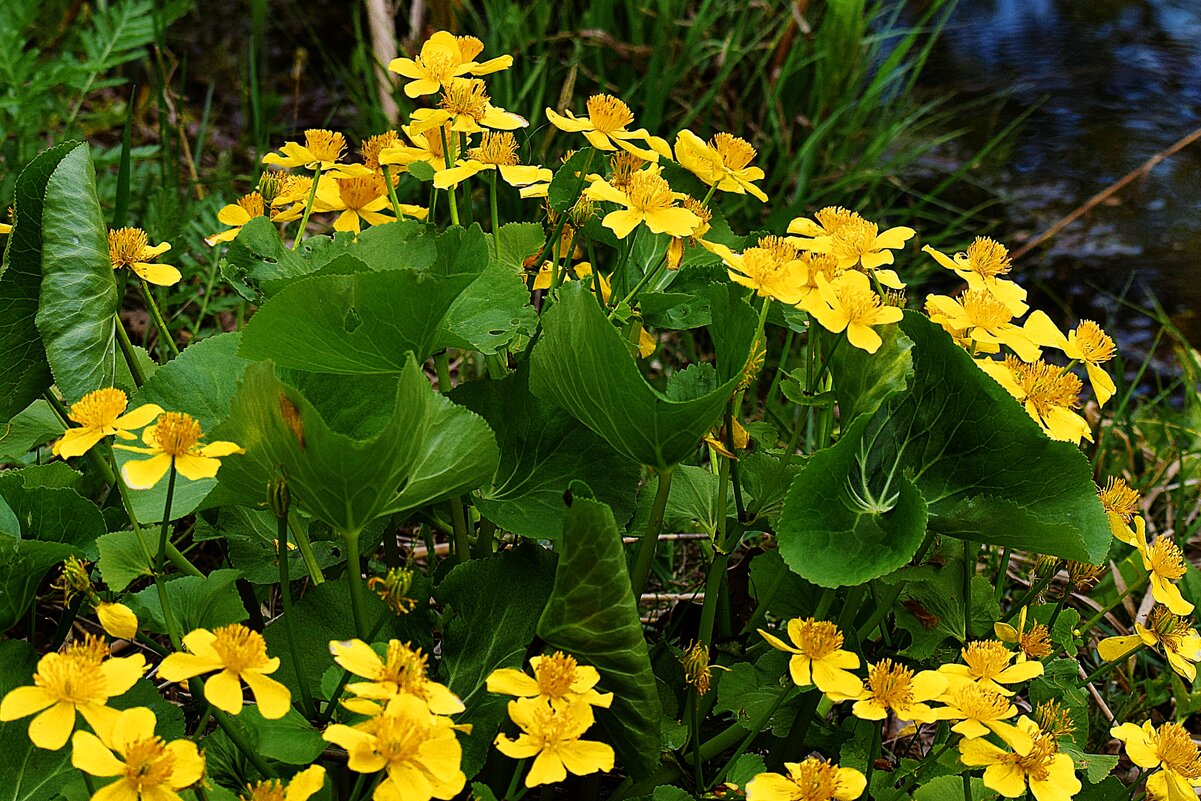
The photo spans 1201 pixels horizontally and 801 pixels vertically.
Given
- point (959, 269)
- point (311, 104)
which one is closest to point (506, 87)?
point (311, 104)

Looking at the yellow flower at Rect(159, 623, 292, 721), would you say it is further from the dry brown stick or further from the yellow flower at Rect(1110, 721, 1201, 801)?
the dry brown stick

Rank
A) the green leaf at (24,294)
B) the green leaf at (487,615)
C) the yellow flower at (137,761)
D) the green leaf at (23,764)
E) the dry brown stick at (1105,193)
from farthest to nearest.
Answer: the dry brown stick at (1105,193) < the green leaf at (24,294) < the green leaf at (487,615) < the green leaf at (23,764) < the yellow flower at (137,761)

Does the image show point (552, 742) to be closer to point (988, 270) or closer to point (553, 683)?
point (553, 683)

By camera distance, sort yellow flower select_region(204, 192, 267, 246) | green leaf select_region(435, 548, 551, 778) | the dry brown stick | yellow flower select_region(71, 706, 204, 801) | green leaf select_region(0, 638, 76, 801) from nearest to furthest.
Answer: yellow flower select_region(71, 706, 204, 801)
green leaf select_region(0, 638, 76, 801)
green leaf select_region(435, 548, 551, 778)
yellow flower select_region(204, 192, 267, 246)
the dry brown stick

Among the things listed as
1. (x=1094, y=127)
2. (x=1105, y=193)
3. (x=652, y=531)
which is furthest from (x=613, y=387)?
(x=1094, y=127)

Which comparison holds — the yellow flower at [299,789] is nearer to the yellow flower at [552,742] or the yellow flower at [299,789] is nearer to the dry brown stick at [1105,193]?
the yellow flower at [552,742]

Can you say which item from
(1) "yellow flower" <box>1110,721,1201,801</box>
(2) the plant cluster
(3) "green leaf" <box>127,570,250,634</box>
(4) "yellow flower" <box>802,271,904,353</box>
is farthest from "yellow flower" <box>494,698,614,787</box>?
(1) "yellow flower" <box>1110,721,1201,801</box>

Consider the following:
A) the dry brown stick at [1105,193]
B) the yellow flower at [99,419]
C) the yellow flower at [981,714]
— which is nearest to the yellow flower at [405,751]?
the yellow flower at [99,419]

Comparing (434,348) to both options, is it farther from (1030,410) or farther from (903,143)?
(903,143)
